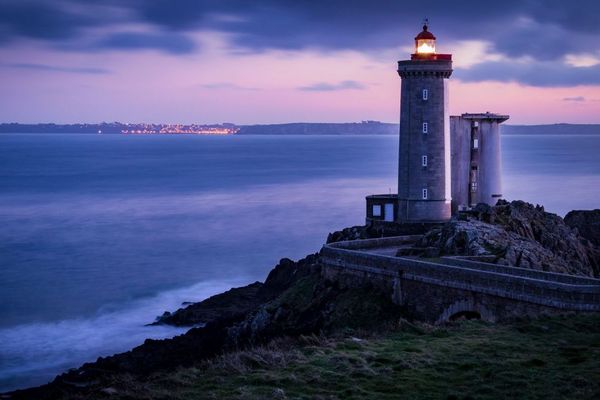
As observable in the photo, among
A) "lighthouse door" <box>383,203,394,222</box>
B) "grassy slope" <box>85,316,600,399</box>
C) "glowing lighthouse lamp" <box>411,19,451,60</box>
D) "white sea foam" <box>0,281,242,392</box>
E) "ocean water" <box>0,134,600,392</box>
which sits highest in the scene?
"glowing lighthouse lamp" <box>411,19,451,60</box>

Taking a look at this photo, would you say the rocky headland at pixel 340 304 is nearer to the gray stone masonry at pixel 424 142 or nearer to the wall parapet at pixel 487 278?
the wall parapet at pixel 487 278

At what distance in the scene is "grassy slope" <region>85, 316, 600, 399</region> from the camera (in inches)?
496

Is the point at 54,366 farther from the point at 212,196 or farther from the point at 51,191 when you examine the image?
the point at 51,191

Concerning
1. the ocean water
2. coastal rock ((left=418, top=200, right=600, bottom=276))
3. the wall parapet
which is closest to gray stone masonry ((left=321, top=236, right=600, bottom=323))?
the wall parapet

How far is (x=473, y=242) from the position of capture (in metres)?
26.1

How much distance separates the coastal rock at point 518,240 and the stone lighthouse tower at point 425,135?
357 cm

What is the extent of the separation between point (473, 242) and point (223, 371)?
549 inches

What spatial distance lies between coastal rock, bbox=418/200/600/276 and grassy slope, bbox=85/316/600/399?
8409mm

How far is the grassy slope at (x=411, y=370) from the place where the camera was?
496 inches

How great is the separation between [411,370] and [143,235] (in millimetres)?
55621

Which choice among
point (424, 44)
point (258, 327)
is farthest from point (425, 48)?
point (258, 327)

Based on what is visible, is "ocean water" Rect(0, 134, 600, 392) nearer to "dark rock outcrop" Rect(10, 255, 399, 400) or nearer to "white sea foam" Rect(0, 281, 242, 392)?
"white sea foam" Rect(0, 281, 242, 392)

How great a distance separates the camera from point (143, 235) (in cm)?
6744

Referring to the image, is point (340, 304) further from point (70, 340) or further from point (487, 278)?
point (70, 340)
